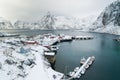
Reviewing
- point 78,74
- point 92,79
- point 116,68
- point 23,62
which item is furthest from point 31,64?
point 116,68

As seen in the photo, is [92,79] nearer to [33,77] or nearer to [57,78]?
[57,78]

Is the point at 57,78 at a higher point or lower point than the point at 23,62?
lower

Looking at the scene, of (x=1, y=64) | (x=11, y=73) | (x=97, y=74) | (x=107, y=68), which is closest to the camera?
(x=11, y=73)

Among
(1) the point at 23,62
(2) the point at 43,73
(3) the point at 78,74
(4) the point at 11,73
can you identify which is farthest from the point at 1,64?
(3) the point at 78,74

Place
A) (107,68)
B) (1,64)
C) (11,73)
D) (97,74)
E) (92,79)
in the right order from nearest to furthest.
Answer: (11,73) < (1,64) < (92,79) < (97,74) < (107,68)

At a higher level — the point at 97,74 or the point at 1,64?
the point at 1,64

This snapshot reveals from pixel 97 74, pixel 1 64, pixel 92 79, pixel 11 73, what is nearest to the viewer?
pixel 11 73

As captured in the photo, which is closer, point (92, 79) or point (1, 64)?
point (1, 64)

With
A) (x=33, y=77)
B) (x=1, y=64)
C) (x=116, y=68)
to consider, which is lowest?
(x=116, y=68)

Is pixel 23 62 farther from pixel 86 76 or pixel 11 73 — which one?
pixel 86 76
